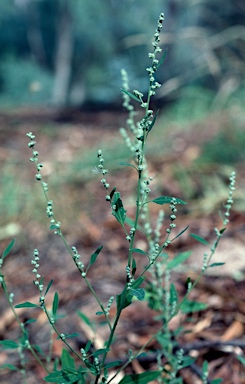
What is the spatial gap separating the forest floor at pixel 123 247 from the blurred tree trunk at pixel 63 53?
33.6 ft

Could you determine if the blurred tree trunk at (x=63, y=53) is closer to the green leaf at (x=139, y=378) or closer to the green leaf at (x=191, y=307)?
the green leaf at (x=191, y=307)

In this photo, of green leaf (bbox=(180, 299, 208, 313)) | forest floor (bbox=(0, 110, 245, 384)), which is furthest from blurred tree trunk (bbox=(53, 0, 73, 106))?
green leaf (bbox=(180, 299, 208, 313))

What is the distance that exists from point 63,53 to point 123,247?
1317 centimetres

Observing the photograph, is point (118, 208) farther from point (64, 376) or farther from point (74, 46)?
point (74, 46)

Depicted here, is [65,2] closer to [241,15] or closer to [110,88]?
[110,88]

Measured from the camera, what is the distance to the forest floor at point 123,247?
34.1 inches

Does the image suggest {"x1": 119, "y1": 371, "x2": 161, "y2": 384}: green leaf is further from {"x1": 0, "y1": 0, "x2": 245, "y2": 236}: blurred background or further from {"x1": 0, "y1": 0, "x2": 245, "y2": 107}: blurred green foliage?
{"x1": 0, "y1": 0, "x2": 245, "y2": 107}: blurred green foliage

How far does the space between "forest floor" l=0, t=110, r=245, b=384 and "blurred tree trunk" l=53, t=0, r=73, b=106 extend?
10.2 metres

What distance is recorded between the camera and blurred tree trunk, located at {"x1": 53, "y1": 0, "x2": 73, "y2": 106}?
1241cm

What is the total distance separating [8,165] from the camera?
2996mm

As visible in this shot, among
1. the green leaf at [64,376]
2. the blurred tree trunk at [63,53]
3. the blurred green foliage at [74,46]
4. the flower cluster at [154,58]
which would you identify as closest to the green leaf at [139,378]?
the green leaf at [64,376]

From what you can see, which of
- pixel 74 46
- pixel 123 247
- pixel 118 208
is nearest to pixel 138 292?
pixel 118 208

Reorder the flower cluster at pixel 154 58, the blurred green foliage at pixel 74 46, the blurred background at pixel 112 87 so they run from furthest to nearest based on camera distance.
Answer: the blurred green foliage at pixel 74 46 → the blurred background at pixel 112 87 → the flower cluster at pixel 154 58

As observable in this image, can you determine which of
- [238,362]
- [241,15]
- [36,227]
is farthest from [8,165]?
[241,15]
